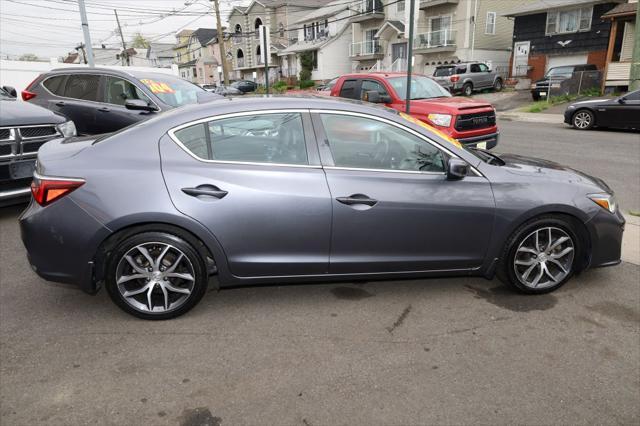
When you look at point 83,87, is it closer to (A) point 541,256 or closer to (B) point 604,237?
(A) point 541,256

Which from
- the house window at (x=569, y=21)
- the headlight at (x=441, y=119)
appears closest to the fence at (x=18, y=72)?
the headlight at (x=441, y=119)

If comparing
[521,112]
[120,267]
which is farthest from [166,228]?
[521,112]

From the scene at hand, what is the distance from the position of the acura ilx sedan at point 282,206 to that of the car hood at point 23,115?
2.32 m

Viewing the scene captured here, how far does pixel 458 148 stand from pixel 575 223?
1.12 meters

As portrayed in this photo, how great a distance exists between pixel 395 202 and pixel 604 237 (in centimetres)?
178

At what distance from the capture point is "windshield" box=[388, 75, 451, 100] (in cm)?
958

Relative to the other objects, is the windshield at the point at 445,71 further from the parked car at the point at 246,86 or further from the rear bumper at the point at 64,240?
the rear bumper at the point at 64,240

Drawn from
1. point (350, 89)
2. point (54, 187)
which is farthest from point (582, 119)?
point (54, 187)

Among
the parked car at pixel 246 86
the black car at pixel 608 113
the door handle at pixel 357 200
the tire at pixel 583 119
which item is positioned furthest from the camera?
the parked car at pixel 246 86

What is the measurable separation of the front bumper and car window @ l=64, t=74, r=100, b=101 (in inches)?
295

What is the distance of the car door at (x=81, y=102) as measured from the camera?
8016 mm

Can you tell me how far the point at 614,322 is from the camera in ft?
11.6

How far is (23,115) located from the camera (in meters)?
5.77

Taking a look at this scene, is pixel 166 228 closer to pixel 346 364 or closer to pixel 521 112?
pixel 346 364
